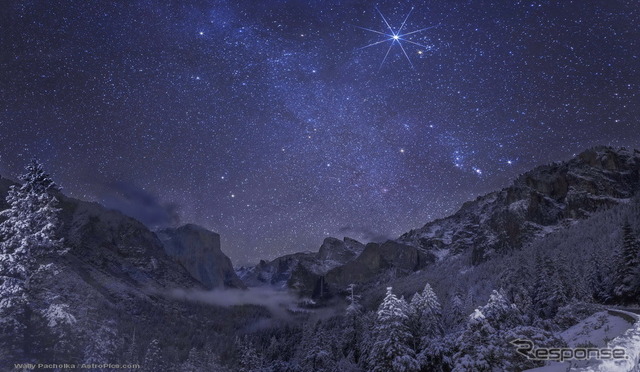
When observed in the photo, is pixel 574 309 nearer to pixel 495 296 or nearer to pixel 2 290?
pixel 495 296

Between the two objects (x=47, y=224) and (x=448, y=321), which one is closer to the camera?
(x=47, y=224)

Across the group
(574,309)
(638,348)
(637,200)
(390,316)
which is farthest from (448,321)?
(637,200)

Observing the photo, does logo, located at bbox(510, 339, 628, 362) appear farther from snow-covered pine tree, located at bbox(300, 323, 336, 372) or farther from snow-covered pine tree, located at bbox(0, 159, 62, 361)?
snow-covered pine tree, located at bbox(300, 323, 336, 372)

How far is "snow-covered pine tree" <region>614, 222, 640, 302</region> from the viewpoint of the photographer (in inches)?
1959

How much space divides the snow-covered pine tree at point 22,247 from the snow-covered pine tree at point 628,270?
61.7 meters

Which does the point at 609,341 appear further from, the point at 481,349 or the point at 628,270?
the point at 628,270

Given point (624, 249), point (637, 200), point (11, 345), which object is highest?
point (637, 200)

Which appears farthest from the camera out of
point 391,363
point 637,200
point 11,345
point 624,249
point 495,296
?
point 637,200

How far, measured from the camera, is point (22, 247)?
58.3 feet

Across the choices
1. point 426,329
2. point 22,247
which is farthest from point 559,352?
point 22,247

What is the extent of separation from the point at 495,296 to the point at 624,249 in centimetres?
3550

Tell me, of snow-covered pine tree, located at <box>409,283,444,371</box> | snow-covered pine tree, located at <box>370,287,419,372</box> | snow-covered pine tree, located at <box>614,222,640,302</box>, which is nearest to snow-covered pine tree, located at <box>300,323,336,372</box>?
→ snow-covered pine tree, located at <box>409,283,444,371</box>

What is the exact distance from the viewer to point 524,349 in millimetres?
17484

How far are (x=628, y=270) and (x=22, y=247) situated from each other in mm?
64457
